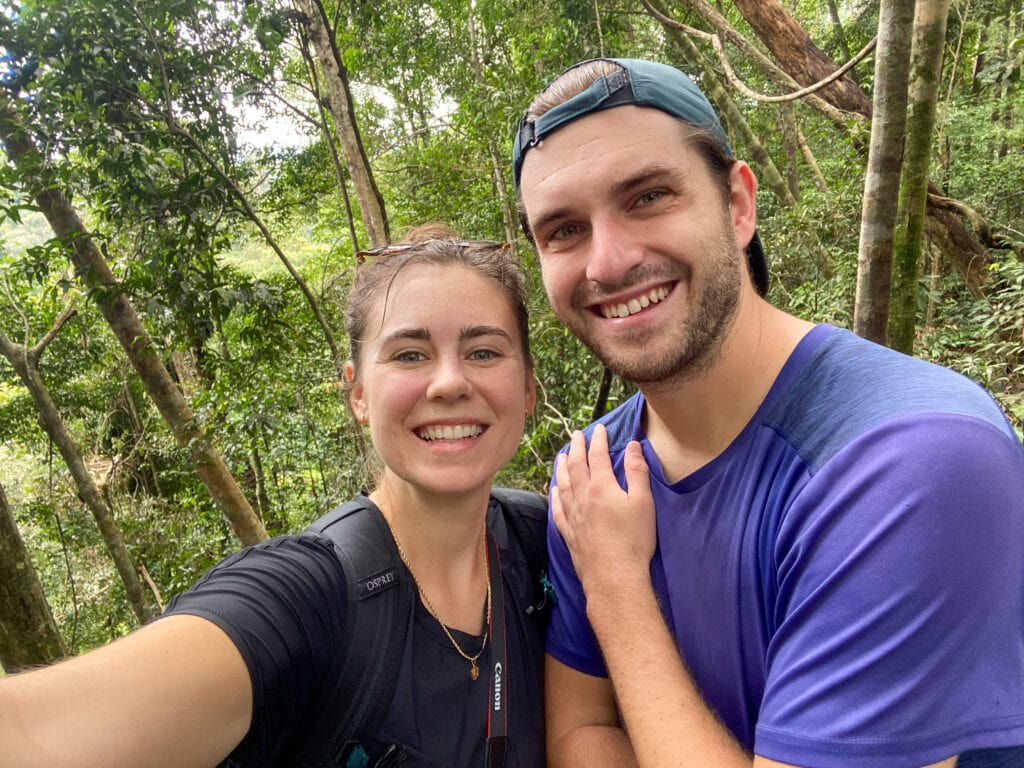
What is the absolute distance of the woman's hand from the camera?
1.44 m

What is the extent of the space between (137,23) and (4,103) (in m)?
1.00

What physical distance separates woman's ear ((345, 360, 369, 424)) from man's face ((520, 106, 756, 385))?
2.36ft

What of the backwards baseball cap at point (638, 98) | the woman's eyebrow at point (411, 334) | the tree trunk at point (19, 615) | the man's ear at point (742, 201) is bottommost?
the tree trunk at point (19, 615)

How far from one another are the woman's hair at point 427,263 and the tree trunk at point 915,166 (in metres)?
1.95

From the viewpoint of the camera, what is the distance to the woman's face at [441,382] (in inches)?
60.3

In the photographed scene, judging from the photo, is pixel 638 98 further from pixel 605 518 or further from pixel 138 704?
pixel 138 704

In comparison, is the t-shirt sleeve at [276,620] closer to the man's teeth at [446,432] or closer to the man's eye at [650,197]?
the man's teeth at [446,432]

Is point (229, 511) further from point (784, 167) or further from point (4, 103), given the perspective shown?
point (784, 167)

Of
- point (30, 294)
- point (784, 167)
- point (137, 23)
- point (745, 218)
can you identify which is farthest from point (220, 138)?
point (784, 167)

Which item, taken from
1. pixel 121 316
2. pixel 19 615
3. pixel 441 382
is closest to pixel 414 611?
pixel 441 382

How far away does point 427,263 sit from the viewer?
5.43ft

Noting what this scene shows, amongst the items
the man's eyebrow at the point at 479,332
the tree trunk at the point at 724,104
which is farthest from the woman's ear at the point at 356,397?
the tree trunk at the point at 724,104

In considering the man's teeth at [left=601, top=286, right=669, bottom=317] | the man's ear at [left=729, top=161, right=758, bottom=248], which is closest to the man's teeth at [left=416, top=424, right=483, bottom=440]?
the man's teeth at [left=601, top=286, right=669, bottom=317]

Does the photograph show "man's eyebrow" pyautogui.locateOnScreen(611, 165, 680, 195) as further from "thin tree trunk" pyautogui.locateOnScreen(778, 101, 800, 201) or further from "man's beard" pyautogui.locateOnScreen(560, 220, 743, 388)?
"thin tree trunk" pyautogui.locateOnScreen(778, 101, 800, 201)
